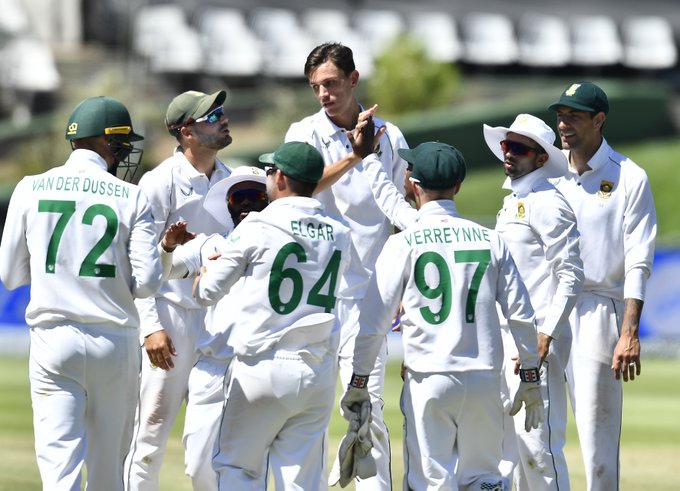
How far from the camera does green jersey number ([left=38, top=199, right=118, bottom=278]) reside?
7.14 metres

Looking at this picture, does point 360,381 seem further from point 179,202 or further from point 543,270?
point 179,202

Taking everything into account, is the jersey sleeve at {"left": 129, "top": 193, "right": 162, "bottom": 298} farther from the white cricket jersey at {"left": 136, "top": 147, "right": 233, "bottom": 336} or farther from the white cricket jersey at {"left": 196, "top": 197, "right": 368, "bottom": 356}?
the white cricket jersey at {"left": 136, "top": 147, "right": 233, "bottom": 336}

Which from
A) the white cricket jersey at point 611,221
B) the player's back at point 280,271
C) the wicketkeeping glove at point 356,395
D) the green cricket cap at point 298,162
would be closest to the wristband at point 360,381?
the wicketkeeping glove at point 356,395

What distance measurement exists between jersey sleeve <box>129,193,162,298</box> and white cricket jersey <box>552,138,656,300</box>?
2.88 m

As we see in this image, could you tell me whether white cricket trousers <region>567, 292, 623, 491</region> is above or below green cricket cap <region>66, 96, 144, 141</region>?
below

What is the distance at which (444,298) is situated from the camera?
708 cm

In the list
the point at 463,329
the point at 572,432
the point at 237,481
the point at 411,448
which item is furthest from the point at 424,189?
the point at 572,432

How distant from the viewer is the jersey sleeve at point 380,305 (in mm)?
7098

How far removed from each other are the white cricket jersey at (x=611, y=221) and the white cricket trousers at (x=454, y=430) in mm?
1665

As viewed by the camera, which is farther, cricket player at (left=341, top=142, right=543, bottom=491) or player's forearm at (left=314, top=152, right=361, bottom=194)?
player's forearm at (left=314, top=152, right=361, bottom=194)

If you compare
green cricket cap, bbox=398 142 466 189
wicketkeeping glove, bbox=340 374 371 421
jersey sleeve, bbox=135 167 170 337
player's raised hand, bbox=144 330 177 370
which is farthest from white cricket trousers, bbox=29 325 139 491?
green cricket cap, bbox=398 142 466 189

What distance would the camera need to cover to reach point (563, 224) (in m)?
7.94

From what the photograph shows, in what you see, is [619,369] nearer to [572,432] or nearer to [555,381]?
[555,381]

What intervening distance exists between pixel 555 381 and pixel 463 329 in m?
1.34
